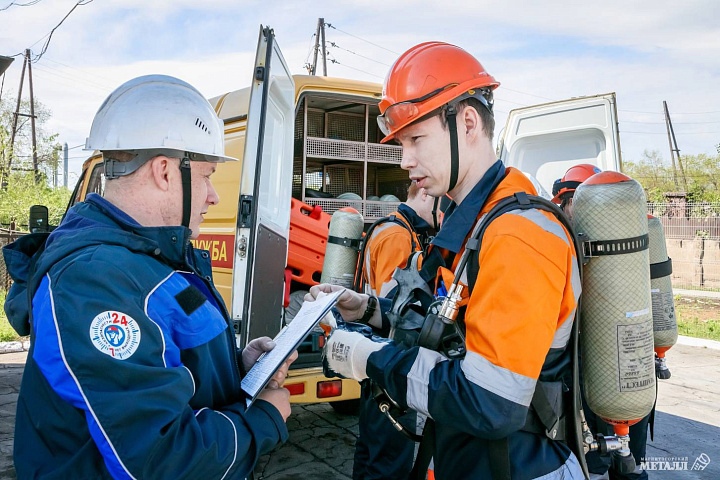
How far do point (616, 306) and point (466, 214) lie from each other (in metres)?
0.59

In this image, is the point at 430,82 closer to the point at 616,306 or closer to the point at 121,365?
the point at 616,306

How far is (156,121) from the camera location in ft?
5.31

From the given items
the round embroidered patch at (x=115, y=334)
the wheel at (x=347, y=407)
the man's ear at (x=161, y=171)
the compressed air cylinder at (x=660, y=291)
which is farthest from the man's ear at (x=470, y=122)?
the wheel at (x=347, y=407)

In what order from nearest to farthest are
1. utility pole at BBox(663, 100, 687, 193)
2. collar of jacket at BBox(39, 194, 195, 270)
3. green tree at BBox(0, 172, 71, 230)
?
collar of jacket at BBox(39, 194, 195, 270)
green tree at BBox(0, 172, 71, 230)
utility pole at BBox(663, 100, 687, 193)

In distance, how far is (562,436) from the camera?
1.75 m

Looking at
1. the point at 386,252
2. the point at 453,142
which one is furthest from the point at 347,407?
the point at 453,142

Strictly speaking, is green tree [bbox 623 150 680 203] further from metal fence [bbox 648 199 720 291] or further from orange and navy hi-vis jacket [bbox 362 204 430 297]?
orange and navy hi-vis jacket [bbox 362 204 430 297]

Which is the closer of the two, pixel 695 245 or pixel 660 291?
pixel 660 291

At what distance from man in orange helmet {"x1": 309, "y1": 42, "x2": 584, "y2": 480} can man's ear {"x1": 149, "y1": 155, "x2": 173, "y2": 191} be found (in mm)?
745

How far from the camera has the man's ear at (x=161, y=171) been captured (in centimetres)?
161

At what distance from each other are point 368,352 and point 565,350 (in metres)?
0.61

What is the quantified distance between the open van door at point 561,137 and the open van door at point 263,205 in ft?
8.01

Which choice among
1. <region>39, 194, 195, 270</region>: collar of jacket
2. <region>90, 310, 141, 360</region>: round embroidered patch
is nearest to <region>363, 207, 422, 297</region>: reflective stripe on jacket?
<region>39, 194, 195, 270</region>: collar of jacket

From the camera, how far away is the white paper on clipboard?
60.8 inches
